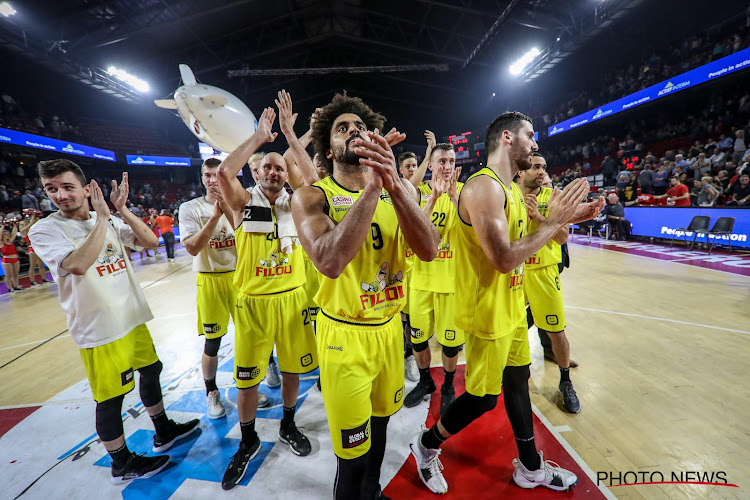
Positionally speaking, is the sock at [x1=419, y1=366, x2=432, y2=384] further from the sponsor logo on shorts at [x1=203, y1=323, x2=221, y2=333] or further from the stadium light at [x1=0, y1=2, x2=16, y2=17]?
the stadium light at [x1=0, y1=2, x2=16, y2=17]

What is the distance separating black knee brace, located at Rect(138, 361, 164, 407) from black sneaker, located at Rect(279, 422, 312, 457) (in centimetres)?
105

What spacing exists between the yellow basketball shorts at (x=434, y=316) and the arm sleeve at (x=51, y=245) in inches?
107

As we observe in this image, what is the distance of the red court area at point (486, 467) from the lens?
2.14 m

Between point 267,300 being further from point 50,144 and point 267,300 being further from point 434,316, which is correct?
point 50,144

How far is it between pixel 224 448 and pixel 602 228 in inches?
584

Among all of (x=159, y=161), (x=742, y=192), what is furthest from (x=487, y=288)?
(x=159, y=161)

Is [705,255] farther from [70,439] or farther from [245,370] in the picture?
[70,439]

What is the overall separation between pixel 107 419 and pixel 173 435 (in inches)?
24.0

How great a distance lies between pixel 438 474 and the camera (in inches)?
87.5

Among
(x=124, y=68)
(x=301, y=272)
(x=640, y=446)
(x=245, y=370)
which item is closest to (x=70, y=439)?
(x=245, y=370)

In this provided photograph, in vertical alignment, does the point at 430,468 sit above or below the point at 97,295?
below

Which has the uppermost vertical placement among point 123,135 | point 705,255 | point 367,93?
point 367,93

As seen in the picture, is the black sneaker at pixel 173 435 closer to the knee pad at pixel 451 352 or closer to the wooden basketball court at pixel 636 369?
the wooden basketball court at pixel 636 369

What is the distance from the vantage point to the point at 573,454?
239 cm
